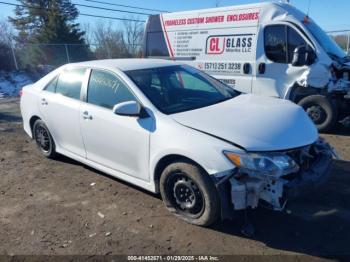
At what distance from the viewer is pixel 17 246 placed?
10.9 feet

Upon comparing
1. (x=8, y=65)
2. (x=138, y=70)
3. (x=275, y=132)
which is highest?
Answer: (x=138, y=70)

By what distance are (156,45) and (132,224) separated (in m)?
6.29

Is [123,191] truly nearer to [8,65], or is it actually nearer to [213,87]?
[213,87]

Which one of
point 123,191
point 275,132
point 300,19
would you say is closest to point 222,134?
point 275,132

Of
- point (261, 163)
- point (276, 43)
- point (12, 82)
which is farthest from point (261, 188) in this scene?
point (12, 82)

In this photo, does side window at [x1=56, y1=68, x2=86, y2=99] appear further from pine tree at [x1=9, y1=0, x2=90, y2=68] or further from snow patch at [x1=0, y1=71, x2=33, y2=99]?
pine tree at [x1=9, y1=0, x2=90, y2=68]

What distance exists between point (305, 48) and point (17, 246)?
5748 millimetres

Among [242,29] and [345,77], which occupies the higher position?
[242,29]

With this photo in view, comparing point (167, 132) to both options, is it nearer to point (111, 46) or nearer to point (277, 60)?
point (277, 60)

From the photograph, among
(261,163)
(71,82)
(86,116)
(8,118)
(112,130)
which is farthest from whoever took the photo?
(8,118)

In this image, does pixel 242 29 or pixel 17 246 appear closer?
pixel 17 246

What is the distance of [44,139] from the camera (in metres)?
5.50

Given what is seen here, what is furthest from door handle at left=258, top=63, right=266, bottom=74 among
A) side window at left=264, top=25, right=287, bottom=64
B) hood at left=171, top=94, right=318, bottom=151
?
hood at left=171, top=94, right=318, bottom=151

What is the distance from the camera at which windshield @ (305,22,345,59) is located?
6.52m
